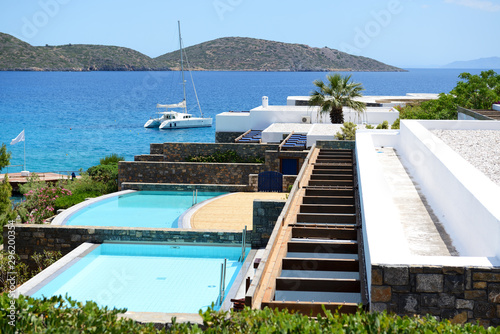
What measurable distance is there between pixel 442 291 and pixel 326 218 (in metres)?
5.27

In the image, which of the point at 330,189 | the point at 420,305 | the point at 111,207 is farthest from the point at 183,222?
the point at 420,305

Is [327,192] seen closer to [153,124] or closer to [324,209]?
[324,209]

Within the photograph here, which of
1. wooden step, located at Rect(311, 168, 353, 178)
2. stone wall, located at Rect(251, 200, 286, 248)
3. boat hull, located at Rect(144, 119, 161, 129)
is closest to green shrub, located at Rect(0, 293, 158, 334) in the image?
stone wall, located at Rect(251, 200, 286, 248)

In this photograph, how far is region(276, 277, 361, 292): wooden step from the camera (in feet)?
26.1

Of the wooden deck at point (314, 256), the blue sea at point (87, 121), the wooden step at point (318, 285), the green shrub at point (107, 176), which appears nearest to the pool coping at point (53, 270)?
the wooden deck at point (314, 256)

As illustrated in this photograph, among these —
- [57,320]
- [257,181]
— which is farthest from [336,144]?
[57,320]

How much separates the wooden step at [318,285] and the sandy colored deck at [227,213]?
1006cm

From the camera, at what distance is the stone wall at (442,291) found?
6.27 meters

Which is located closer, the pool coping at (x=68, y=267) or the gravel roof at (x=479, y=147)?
the gravel roof at (x=479, y=147)

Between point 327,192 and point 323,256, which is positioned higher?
point 327,192

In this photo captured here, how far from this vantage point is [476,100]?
39.3m

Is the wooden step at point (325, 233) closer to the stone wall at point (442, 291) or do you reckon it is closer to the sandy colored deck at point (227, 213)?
the stone wall at point (442, 291)

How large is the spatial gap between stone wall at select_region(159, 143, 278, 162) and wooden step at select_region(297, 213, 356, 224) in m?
19.4

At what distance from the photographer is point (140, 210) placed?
22.6 m
